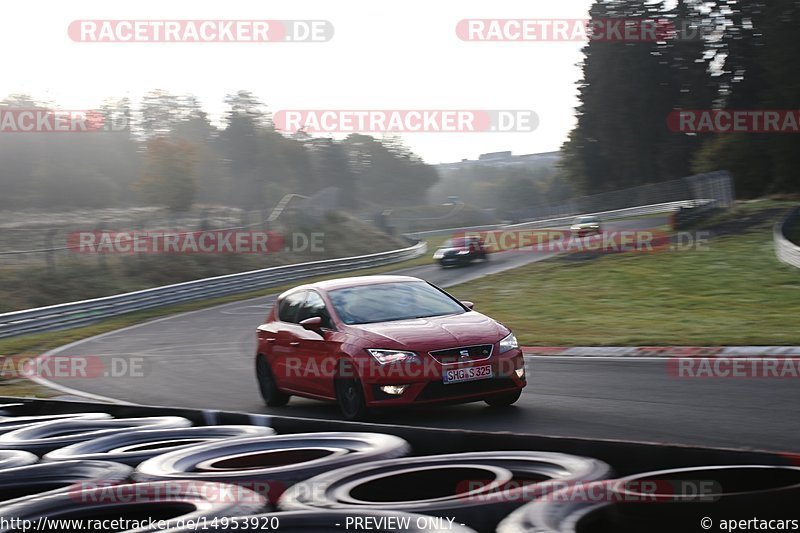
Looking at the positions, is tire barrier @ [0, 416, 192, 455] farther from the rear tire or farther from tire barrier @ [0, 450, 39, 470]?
the rear tire

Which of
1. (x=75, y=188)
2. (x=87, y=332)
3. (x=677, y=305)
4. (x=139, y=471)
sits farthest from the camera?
(x=75, y=188)

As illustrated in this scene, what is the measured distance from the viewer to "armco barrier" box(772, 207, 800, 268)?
2521 cm

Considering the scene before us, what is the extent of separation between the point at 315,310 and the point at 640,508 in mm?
7510

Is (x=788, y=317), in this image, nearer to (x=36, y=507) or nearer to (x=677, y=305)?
(x=677, y=305)

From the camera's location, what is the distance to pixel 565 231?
55719mm

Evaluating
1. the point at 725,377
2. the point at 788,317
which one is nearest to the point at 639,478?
the point at 725,377

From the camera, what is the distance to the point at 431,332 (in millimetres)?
9516

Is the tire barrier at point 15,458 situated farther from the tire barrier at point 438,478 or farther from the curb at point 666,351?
the curb at point 666,351

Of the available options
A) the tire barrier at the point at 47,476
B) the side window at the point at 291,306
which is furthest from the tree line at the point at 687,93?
the tire barrier at the point at 47,476

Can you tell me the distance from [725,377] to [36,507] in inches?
340

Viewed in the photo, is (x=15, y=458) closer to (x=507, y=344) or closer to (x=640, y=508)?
(x=640, y=508)

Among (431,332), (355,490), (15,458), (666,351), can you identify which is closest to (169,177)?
(666,351)

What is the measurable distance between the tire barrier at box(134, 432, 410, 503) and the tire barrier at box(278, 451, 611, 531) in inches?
10.6

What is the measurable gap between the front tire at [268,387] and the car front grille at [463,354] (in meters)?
2.74
